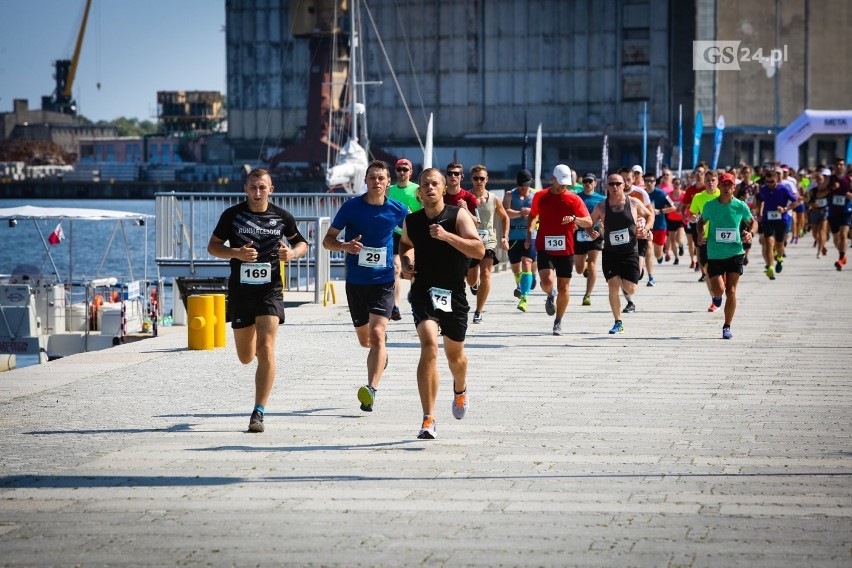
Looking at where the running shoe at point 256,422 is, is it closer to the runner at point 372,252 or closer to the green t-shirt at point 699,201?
the runner at point 372,252

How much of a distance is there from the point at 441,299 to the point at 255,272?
4.78 ft

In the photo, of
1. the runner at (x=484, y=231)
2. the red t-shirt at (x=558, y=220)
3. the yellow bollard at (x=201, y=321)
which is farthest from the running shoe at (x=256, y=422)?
the runner at (x=484, y=231)

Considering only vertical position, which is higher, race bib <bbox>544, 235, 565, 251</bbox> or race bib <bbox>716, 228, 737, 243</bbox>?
race bib <bbox>716, 228, 737, 243</bbox>

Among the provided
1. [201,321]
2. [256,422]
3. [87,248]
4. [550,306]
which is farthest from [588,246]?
[87,248]

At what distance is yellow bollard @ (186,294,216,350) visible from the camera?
15.0 m

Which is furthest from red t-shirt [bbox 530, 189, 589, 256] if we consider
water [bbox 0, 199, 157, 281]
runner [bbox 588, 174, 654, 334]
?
water [bbox 0, 199, 157, 281]

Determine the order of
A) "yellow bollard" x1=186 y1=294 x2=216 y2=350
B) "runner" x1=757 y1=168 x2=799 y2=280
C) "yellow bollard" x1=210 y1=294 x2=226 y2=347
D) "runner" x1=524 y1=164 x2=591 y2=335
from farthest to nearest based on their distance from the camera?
"runner" x1=757 y1=168 x2=799 y2=280, "runner" x1=524 y1=164 x2=591 y2=335, "yellow bollard" x1=210 y1=294 x2=226 y2=347, "yellow bollard" x1=186 y1=294 x2=216 y2=350

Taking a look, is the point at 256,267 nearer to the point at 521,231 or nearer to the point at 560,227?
the point at 560,227

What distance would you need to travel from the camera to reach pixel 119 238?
9494cm

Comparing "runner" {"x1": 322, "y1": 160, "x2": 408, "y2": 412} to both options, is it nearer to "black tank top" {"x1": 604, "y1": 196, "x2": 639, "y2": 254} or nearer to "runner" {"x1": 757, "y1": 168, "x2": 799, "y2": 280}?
"black tank top" {"x1": 604, "y1": 196, "x2": 639, "y2": 254}

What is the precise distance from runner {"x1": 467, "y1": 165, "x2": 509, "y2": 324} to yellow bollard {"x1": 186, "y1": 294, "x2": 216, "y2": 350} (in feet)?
11.4

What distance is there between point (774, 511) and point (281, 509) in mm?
2492

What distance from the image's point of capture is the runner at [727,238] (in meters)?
16.3

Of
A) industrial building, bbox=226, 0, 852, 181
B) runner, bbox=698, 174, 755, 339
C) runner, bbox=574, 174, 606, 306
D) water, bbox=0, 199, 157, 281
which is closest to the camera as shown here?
runner, bbox=698, 174, 755, 339
